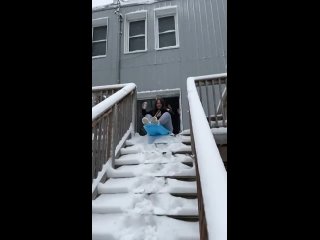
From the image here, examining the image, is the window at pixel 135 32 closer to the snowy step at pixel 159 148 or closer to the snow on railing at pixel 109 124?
the snow on railing at pixel 109 124

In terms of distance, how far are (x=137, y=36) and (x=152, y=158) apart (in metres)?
6.74

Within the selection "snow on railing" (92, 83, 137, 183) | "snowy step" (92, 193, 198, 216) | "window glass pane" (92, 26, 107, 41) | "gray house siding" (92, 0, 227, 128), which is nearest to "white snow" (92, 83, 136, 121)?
"snow on railing" (92, 83, 137, 183)

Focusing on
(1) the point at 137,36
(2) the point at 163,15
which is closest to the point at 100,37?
(1) the point at 137,36

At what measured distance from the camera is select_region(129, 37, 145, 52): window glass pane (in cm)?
1007

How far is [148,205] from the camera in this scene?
324 centimetres

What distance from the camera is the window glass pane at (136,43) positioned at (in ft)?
33.0

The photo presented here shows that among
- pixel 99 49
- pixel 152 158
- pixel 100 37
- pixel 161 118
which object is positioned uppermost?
pixel 100 37

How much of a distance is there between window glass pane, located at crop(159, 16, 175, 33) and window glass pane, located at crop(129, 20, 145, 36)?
64cm

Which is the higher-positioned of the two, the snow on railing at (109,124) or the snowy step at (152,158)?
the snow on railing at (109,124)

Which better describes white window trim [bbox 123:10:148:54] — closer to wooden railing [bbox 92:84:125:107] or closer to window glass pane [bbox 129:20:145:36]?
window glass pane [bbox 129:20:145:36]

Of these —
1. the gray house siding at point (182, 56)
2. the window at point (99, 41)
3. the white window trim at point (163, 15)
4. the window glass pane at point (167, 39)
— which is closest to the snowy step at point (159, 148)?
the gray house siding at point (182, 56)

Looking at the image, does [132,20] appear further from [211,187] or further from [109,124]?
[211,187]

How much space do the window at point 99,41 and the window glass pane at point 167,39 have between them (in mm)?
1984
